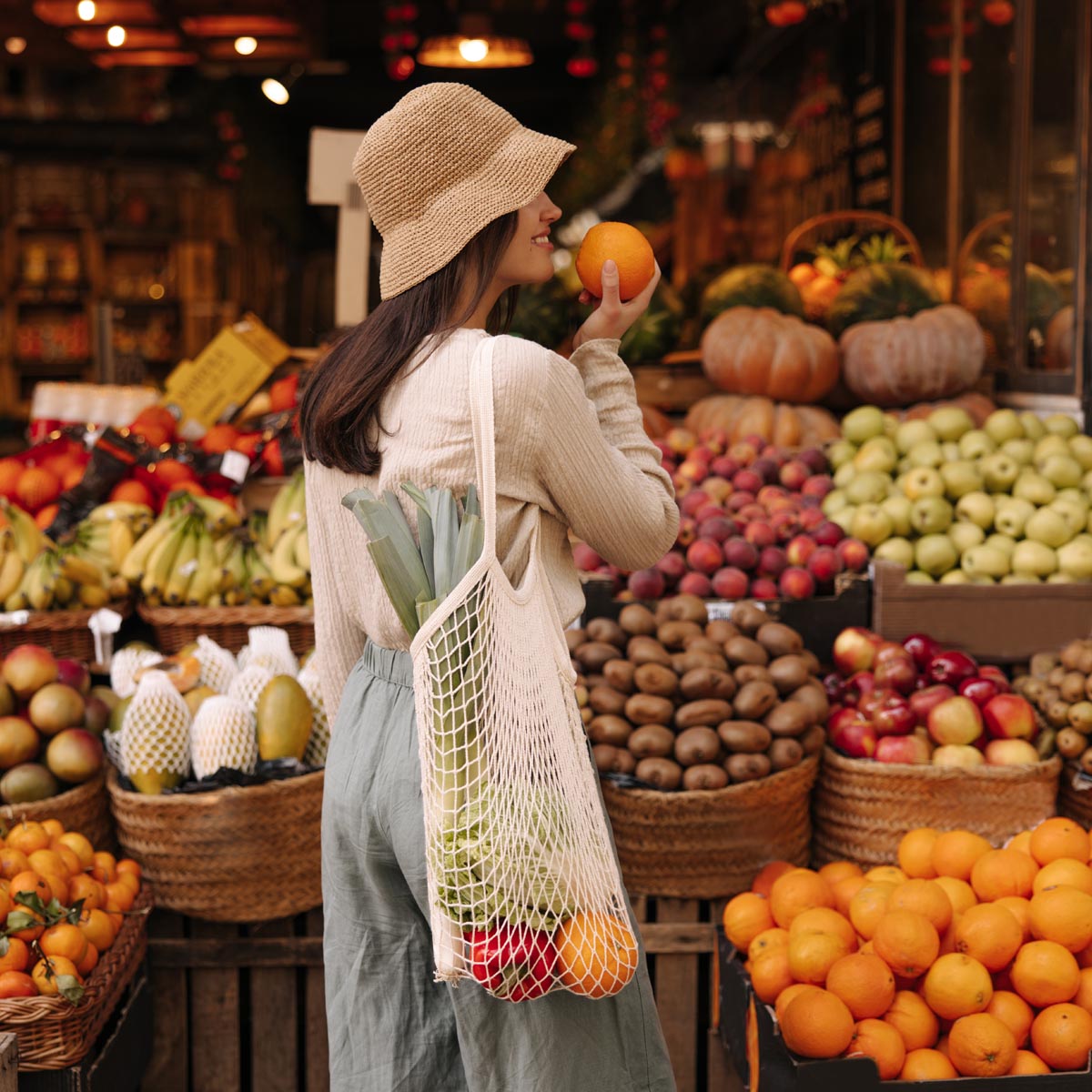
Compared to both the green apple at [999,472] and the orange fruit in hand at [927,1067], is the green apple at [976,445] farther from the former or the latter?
the orange fruit in hand at [927,1067]

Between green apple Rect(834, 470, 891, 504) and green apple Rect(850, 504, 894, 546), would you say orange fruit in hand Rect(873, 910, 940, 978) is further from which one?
green apple Rect(834, 470, 891, 504)

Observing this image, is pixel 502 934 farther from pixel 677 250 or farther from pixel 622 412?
pixel 677 250

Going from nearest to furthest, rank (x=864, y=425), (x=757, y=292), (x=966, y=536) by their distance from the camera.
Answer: (x=966, y=536) < (x=864, y=425) < (x=757, y=292)

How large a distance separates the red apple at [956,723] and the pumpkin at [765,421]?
1621 mm

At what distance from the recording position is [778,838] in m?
2.88

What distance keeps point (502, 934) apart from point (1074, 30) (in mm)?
4054

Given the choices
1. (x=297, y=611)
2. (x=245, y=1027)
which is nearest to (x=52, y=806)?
(x=245, y=1027)

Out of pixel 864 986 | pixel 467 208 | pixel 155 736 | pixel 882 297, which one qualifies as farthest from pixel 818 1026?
pixel 882 297

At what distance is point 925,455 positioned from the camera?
4.02m

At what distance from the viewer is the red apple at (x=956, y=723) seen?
2.94m

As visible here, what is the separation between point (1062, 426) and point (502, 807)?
3.13 meters

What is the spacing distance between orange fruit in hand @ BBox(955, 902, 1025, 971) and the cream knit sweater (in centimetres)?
91

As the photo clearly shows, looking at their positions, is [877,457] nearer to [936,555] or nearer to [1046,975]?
[936,555]

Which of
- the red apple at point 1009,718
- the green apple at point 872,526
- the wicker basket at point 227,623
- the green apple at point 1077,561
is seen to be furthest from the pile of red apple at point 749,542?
the wicker basket at point 227,623
